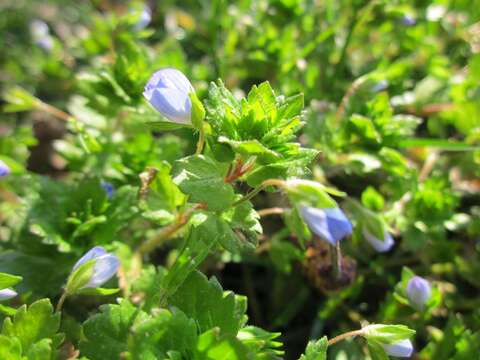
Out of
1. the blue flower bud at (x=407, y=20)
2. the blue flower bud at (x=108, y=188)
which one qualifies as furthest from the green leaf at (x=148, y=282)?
the blue flower bud at (x=407, y=20)

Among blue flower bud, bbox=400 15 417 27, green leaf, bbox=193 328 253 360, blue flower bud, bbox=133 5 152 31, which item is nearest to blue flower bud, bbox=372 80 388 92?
blue flower bud, bbox=400 15 417 27

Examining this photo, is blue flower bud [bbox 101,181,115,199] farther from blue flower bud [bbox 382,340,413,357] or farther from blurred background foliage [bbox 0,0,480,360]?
blue flower bud [bbox 382,340,413,357]

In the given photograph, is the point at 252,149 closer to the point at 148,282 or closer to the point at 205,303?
the point at 205,303

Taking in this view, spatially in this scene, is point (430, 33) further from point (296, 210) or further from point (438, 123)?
point (296, 210)

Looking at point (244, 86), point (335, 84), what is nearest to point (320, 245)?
point (335, 84)

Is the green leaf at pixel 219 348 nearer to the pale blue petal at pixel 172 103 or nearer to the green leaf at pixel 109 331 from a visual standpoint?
the green leaf at pixel 109 331

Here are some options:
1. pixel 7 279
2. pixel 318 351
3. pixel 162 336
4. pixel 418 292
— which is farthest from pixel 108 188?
pixel 418 292
